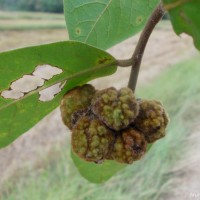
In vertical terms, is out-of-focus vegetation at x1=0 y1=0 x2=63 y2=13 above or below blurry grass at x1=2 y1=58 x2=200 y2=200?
below

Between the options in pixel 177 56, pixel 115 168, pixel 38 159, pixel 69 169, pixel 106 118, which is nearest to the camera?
pixel 106 118

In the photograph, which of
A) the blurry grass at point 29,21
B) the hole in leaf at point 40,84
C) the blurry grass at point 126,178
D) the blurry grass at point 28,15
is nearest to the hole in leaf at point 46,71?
the hole in leaf at point 40,84

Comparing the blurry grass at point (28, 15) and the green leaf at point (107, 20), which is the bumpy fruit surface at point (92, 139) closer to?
the green leaf at point (107, 20)

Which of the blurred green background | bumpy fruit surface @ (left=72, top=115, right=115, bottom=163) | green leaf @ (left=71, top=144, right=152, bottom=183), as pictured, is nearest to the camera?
bumpy fruit surface @ (left=72, top=115, right=115, bottom=163)

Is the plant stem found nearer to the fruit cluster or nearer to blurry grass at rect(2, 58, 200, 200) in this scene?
the fruit cluster

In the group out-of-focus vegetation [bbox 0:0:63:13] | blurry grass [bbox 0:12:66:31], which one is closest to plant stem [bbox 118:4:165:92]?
blurry grass [bbox 0:12:66:31]

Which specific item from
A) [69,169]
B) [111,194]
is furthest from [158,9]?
[69,169]

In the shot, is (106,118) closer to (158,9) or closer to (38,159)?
(158,9)
